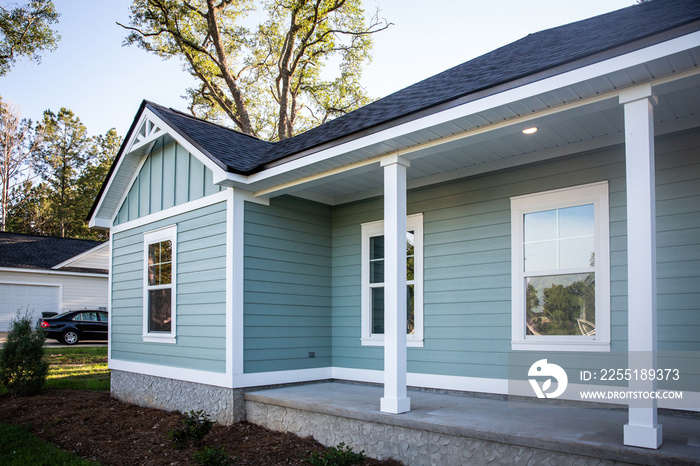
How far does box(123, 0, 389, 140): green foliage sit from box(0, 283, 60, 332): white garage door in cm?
1030

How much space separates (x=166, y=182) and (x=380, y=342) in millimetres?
4173

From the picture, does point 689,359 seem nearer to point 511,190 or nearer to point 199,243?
point 511,190

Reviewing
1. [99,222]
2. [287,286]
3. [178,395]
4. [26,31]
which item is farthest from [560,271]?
[26,31]

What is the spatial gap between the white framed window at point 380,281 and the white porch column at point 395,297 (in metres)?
1.49

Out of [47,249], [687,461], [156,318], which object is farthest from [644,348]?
[47,249]

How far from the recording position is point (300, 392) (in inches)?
253

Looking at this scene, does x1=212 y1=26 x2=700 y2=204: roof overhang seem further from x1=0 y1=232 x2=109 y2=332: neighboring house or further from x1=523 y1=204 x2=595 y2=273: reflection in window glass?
x1=0 y1=232 x2=109 y2=332: neighboring house

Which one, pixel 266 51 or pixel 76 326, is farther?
pixel 266 51

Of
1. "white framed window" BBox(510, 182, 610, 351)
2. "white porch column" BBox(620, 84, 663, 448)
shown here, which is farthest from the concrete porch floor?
"white framed window" BBox(510, 182, 610, 351)

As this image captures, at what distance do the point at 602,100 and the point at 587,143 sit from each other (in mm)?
1371

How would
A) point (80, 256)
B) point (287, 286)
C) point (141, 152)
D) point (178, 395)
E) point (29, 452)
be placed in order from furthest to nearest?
point (80, 256), point (141, 152), point (178, 395), point (287, 286), point (29, 452)

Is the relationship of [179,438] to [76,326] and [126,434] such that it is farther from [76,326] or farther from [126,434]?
[76,326]

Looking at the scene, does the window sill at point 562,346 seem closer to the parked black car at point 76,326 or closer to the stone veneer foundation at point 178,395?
the stone veneer foundation at point 178,395

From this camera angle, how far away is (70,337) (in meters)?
18.3
